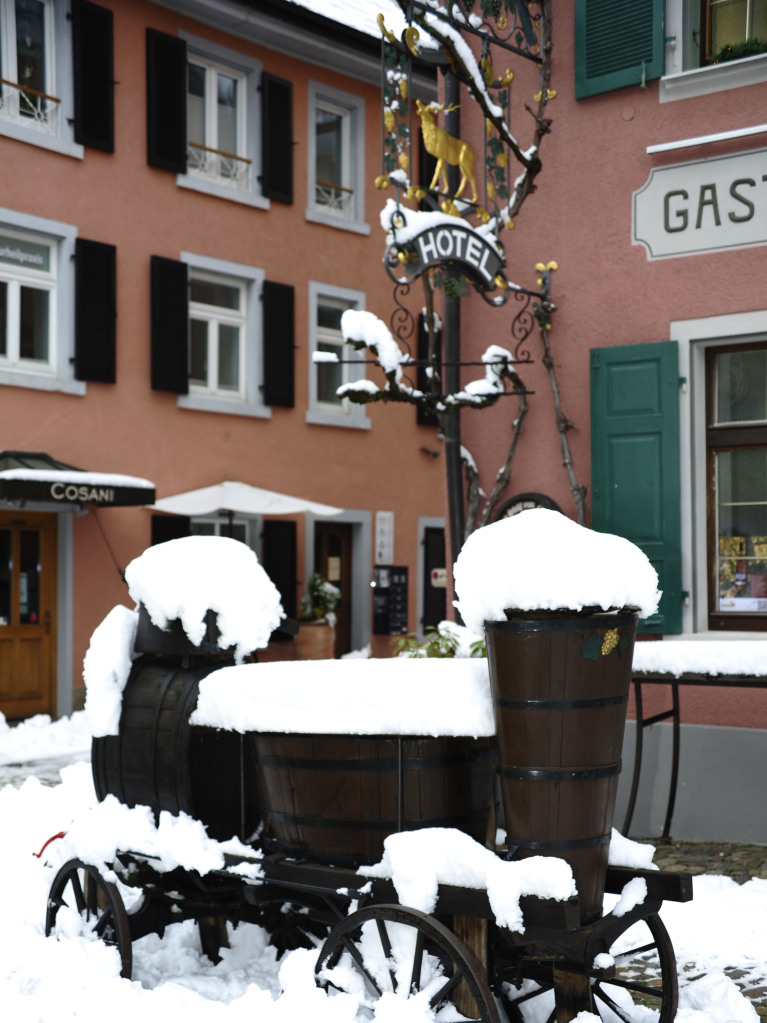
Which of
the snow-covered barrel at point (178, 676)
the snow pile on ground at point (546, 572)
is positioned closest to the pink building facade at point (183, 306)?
the snow-covered barrel at point (178, 676)

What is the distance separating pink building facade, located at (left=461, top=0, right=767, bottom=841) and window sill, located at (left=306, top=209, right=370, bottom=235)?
26.8ft

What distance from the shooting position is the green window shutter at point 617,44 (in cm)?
727

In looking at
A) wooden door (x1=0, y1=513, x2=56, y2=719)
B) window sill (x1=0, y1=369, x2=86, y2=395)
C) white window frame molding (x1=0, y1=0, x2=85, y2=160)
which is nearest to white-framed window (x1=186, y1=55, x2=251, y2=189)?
white window frame molding (x1=0, y1=0, x2=85, y2=160)

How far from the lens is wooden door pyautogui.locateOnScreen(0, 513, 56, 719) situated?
41.4 ft

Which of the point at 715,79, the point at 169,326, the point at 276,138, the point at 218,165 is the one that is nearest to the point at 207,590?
the point at 715,79

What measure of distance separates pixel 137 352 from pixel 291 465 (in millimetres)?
2579

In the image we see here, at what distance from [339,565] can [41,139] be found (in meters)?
6.52

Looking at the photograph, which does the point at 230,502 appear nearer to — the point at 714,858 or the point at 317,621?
the point at 317,621

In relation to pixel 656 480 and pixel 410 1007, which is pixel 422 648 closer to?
pixel 656 480

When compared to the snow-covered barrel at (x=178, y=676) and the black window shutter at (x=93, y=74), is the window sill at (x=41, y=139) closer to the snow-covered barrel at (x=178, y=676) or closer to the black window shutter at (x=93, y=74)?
the black window shutter at (x=93, y=74)

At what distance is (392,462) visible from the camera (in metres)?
16.8

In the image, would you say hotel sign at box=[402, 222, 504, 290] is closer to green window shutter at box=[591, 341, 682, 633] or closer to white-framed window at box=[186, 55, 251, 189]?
green window shutter at box=[591, 341, 682, 633]

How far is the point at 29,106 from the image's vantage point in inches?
506

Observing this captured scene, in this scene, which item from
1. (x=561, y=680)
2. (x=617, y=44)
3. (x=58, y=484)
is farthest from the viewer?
(x=58, y=484)
